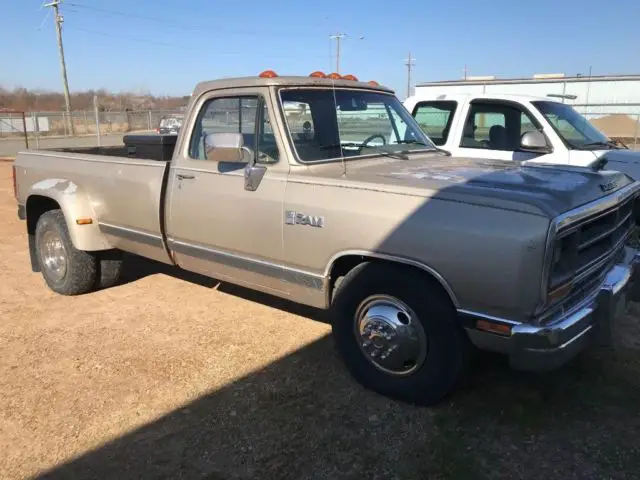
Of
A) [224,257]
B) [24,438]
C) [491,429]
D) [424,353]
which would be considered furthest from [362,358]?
[24,438]

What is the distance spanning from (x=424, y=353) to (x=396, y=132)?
2.07 m

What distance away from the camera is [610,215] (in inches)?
135

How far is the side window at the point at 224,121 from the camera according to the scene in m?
4.10

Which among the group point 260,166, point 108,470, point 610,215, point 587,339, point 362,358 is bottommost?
point 108,470

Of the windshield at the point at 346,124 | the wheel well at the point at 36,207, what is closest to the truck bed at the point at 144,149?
the wheel well at the point at 36,207

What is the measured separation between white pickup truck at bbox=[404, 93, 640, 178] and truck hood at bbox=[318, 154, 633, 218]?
238 cm

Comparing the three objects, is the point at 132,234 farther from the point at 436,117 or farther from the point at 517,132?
the point at 517,132

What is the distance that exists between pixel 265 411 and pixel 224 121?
223cm

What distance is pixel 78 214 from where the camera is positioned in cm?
504

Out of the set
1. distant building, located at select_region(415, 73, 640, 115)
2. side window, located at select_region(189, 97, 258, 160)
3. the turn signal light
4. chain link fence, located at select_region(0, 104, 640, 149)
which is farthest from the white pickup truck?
chain link fence, located at select_region(0, 104, 640, 149)

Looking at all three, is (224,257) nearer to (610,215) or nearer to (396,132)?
(396,132)

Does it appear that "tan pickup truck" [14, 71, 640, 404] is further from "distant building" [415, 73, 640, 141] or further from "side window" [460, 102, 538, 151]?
"distant building" [415, 73, 640, 141]

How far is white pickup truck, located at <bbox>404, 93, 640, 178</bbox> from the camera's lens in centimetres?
633

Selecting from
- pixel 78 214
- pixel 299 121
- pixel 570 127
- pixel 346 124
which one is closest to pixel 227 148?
pixel 299 121
